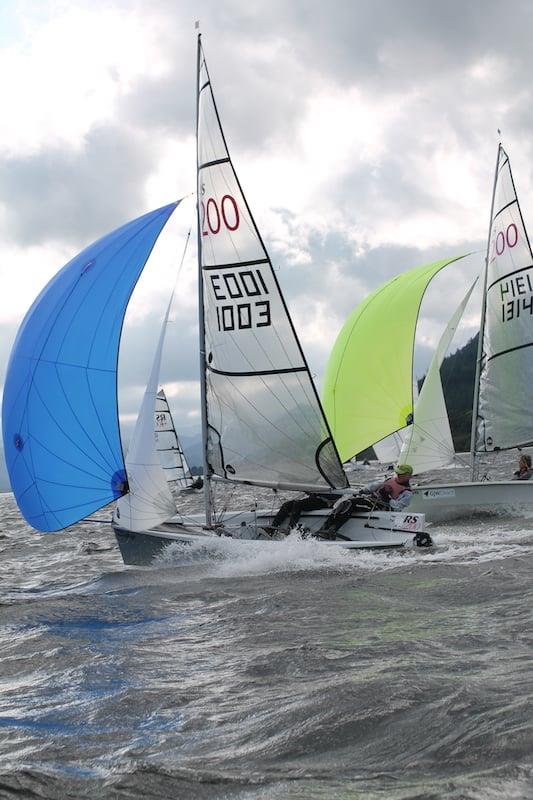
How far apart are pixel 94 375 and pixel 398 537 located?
4425 millimetres

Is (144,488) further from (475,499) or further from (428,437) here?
(428,437)

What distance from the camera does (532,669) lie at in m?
4.04

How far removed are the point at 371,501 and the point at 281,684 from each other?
20.0ft

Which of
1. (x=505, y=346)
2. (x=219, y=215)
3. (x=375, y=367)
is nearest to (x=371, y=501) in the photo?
(x=219, y=215)

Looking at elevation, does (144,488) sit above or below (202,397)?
below

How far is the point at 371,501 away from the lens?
10211 mm

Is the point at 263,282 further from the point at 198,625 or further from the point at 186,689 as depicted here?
the point at 186,689

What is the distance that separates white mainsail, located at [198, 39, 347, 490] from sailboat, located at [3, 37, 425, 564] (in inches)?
0.6

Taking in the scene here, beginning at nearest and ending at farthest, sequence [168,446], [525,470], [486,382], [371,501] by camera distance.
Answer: [371,501] → [525,470] → [486,382] → [168,446]

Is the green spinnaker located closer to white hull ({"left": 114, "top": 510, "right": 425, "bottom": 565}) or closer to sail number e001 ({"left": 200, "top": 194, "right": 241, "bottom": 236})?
white hull ({"left": 114, "top": 510, "right": 425, "bottom": 565})

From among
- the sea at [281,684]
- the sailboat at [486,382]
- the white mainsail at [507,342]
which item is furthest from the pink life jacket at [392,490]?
the white mainsail at [507,342]

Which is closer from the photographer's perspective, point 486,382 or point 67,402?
point 67,402

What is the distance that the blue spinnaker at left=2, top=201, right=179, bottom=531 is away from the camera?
9477 millimetres

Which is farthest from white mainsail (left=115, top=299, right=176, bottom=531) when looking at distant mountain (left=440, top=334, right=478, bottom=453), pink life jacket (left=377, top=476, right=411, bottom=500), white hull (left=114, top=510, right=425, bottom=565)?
distant mountain (left=440, top=334, right=478, bottom=453)
